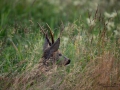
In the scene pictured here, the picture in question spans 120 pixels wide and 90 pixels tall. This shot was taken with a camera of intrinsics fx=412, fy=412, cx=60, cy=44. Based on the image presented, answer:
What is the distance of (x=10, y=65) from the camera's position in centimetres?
670

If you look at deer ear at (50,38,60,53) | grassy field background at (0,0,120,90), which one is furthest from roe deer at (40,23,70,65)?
grassy field background at (0,0,120,90)

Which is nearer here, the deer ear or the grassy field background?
the grassy field background

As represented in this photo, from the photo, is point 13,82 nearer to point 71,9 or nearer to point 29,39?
point 29,39

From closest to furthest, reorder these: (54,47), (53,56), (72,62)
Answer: (54,47)
(53,56)
(72,62)

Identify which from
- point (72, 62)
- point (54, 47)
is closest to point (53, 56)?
point (54, 47)

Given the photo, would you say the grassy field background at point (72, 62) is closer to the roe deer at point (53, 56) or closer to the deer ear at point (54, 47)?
the roe deer at point (53, 56)

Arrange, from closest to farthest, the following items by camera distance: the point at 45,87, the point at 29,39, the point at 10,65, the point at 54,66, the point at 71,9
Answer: the point at 45,87, the point at 54,66, the point at 10,65, the point at 29,39, the point at 71,9

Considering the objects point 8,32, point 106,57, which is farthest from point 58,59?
point 8,32

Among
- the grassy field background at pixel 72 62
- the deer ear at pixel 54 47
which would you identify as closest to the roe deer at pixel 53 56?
the deer ear at pixel 54 47

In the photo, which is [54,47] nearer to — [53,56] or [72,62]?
[53,56]

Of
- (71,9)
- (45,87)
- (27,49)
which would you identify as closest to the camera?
(45,87)

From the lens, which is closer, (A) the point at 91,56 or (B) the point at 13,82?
(B) the point at 13,82

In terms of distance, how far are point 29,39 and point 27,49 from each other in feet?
1.89

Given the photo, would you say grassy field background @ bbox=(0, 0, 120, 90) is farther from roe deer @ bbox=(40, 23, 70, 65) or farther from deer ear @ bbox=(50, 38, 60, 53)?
deer ear @ bbox=(50, 38, 60, 53)
